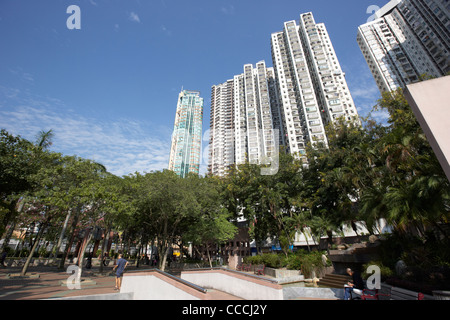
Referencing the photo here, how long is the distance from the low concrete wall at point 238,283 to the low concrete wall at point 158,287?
9.10 feet

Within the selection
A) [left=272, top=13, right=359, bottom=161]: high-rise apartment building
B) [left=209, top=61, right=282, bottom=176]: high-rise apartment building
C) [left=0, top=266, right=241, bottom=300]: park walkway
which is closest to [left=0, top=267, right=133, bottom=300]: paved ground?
[left=0, top=266, right=241, bottom=300]: park walkway

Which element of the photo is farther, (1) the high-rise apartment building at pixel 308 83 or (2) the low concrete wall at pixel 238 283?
(1) the high-rise apartment building at pixel 308 83

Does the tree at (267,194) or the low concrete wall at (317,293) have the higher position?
the tree at (267,194)

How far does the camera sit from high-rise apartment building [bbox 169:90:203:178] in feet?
305

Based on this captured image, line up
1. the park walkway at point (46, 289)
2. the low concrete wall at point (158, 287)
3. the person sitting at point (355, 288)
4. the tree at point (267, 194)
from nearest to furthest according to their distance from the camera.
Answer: the low concrete wall at point (158, 287) < the person sitting at point (355, 288) < the park walkway at point (46, 289) < the tree at point (267, 194)

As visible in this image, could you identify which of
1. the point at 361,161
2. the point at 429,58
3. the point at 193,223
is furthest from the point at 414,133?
the point at 429,58

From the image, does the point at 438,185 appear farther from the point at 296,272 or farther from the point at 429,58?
the point at 429,58

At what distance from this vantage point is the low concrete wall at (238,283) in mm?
7766

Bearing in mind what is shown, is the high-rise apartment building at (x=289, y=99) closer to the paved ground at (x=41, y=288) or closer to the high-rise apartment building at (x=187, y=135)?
the high-rise apartment building at (x=187, y=135)

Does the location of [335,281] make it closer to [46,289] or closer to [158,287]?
[158,287]

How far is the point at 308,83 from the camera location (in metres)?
56.1

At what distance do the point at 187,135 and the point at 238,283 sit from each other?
3707 inches

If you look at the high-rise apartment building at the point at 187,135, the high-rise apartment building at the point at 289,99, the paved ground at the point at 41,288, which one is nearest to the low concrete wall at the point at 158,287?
the paved ground at the point at 41,288

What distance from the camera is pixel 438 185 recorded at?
7.83 m
